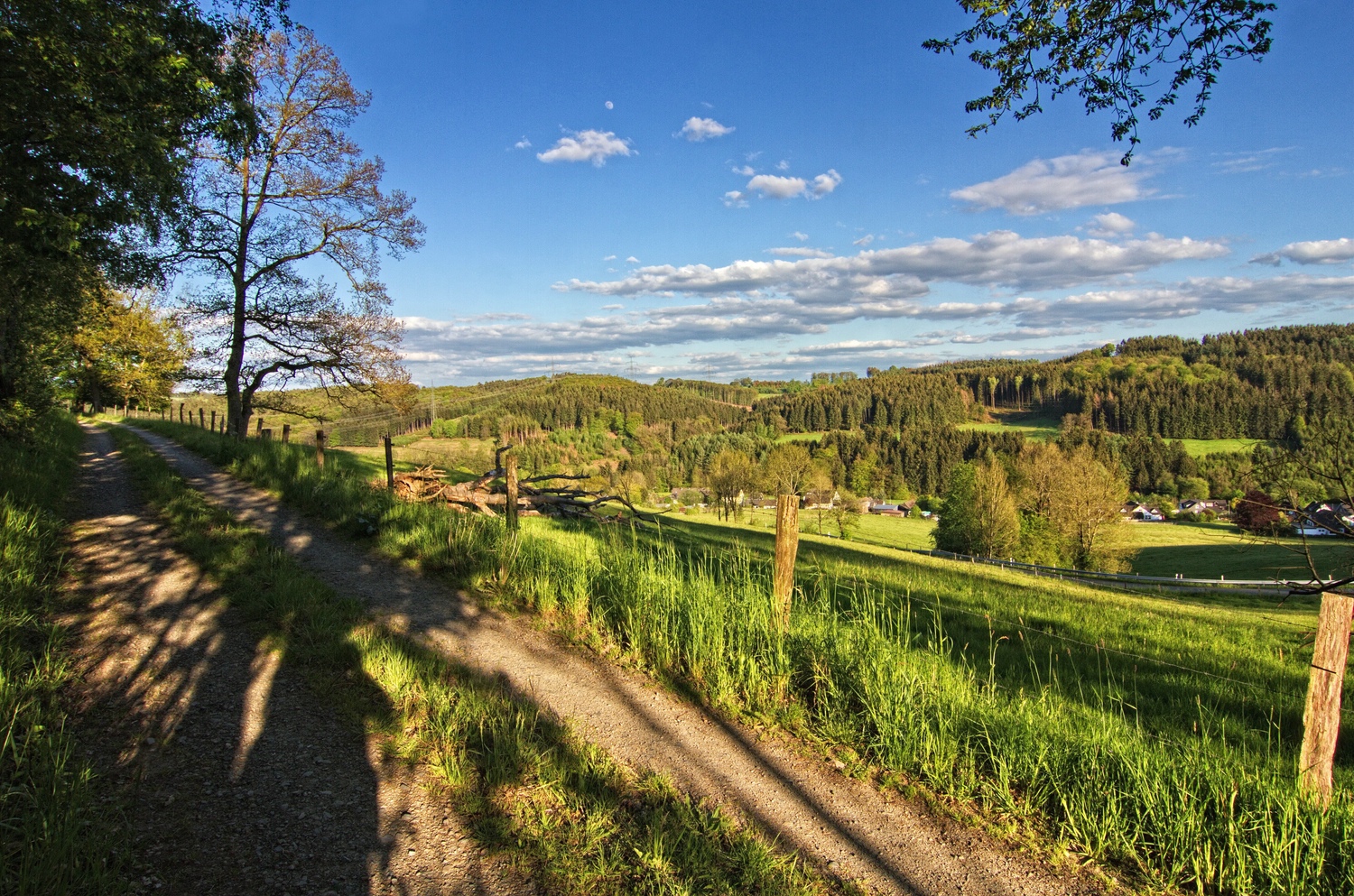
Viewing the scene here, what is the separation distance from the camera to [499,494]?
46.8 ft

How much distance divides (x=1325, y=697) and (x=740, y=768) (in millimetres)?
3475

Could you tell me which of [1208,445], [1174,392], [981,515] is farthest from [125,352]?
[1174,392]

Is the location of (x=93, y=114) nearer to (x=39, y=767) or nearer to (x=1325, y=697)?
(x=39, y=767)

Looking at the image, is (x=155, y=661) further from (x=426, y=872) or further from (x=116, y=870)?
(x=426, y=872)

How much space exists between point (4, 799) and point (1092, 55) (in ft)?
38.7

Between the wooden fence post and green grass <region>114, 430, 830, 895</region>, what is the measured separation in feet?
9.89

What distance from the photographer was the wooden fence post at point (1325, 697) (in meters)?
3.41

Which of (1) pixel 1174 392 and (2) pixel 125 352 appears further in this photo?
(1) pixel 1174 392

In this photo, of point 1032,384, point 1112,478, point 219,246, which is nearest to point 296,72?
point 219,246

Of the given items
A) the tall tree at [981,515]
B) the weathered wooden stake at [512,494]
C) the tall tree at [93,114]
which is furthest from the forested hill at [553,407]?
the tall tree at [93,114]

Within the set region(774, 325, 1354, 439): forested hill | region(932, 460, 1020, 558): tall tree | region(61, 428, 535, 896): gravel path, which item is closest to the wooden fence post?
region(61, 428, 535, 896): gravel path

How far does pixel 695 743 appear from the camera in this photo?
4383 millimetres

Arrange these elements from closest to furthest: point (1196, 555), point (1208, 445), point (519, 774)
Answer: point (519, 774) → point (1196, 555) → point (1208, 445)

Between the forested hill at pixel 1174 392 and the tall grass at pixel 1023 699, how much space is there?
9668 centimetres
